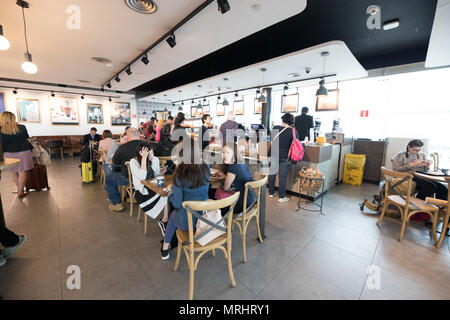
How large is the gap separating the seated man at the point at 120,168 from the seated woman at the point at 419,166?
15.6ft

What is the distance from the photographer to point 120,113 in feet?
36.6

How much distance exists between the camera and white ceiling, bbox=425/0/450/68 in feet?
8.28

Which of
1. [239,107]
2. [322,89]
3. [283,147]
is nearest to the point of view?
[283,147]

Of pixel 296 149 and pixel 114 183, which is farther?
pixel 296 149

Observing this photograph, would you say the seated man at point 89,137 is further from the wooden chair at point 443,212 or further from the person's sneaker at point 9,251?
the wooden chair at point 443,212

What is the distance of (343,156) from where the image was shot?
209 inches

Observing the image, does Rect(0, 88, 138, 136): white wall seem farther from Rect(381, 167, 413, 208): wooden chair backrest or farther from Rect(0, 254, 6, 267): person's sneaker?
Rect(381, 167, 413, 208): wooden chair backrest

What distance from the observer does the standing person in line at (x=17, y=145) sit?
364cm

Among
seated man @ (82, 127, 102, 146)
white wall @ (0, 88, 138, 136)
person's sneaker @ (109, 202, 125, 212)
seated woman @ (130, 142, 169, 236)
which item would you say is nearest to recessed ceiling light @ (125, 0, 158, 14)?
seated woman @ (130, 142, 169, 236)

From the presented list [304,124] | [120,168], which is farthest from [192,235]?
[304,124]

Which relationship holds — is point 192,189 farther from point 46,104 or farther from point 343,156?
point 46,104

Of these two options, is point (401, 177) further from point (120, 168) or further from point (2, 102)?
point (2, 102)

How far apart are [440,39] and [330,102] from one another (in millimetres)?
2671
